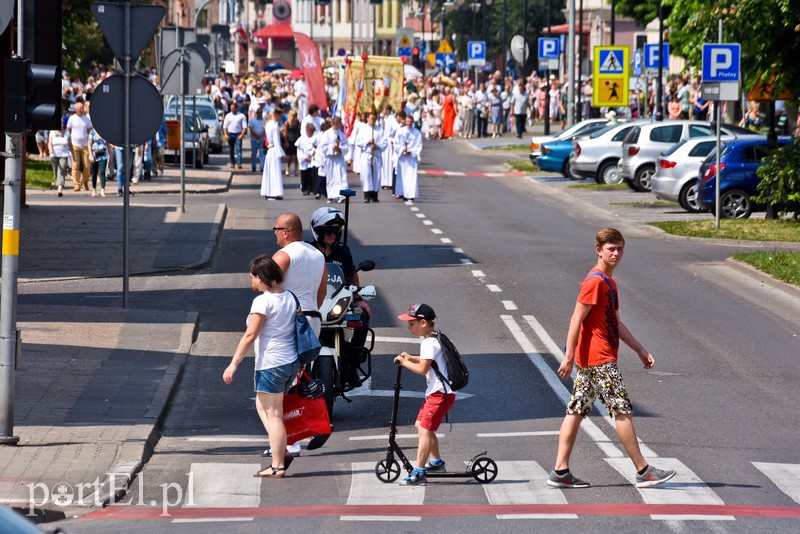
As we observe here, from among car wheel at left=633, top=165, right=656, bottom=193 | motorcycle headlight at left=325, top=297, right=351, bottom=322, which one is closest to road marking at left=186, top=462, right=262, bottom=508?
motorcycle headlight at left=325, top=297, right=351, bottom=322

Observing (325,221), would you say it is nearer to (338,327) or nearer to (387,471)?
(338,327)

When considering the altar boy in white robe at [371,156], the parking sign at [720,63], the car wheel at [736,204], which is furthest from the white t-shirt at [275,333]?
the altar boy in white robe at [371,156]


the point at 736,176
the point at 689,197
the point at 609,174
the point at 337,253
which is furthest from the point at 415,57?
the point at 337,253

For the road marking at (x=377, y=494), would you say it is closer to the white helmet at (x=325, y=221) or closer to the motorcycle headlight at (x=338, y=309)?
the motorcycle headlight at (x=338, y=309)

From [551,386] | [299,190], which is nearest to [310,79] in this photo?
[299,190]

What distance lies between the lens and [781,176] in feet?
87.9

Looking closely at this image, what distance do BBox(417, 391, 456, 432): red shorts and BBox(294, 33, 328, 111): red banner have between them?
34.0 metres

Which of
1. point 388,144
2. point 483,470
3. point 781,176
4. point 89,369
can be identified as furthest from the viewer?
point 388,144

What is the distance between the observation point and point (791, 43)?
90.5 feet

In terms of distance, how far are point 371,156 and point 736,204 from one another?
8538mm

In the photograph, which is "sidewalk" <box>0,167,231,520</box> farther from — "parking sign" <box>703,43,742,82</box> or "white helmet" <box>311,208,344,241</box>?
"parking sign" <box>703,43,742,82</box>

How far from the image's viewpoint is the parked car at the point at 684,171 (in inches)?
1188

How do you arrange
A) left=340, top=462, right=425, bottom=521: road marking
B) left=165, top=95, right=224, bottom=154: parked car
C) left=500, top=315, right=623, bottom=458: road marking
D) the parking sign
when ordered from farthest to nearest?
left=165, top=95, right=224, bottom=154: parked car < the parking sign < left=500, top=315, right=623, bottom=458: road marking < left=340, top=462, right=425, bottom=521: road marking

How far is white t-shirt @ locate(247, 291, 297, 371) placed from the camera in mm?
10094
